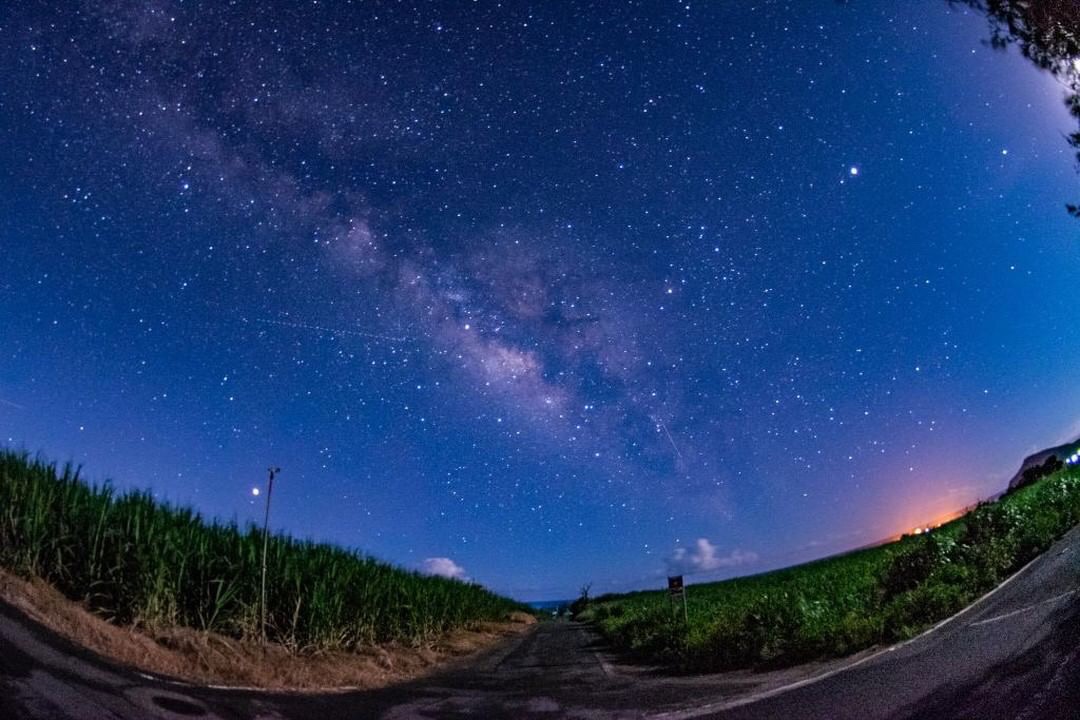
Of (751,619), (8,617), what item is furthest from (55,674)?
(751,619)

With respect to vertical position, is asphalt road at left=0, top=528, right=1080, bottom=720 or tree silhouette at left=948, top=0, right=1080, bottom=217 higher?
tree silhouette at left=948, top=0, right=1080, bottom=217

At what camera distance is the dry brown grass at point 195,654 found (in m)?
6.77

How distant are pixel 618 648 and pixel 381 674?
980cm

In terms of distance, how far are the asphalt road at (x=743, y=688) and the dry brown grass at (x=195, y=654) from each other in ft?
1.60

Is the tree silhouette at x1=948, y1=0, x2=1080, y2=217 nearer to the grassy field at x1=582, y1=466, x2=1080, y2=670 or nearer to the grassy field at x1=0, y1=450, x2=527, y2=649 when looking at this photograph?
the grassy field at x1=582, y1=466, x2=1080, y2=670

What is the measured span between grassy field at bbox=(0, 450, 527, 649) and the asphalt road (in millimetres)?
1524

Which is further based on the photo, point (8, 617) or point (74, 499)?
point (74, 499)

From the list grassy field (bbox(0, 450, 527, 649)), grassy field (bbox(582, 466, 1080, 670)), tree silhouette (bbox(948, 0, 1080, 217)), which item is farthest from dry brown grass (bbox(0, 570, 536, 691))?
tree silhouette (bbox(948, 0, 1080, 217))

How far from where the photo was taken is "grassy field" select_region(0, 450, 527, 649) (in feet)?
25.2

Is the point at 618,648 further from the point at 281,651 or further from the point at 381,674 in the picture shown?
the point at 281,651

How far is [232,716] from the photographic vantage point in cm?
604

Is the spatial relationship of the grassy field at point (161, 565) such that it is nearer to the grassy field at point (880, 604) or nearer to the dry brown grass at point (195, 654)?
the dry brown grass at point (195, 654)

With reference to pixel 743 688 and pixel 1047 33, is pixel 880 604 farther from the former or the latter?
pixel 1047 33

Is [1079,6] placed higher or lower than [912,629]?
higher
